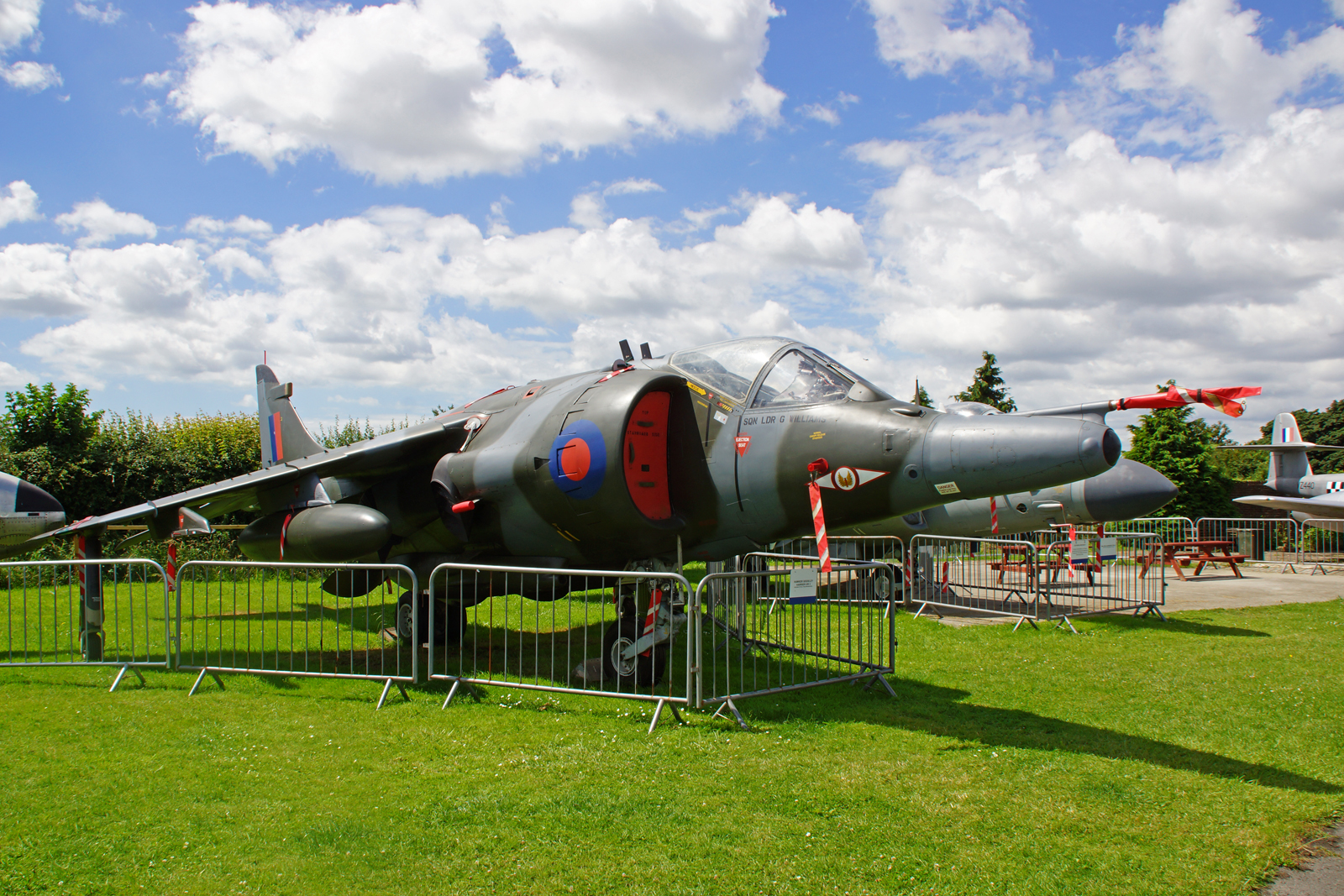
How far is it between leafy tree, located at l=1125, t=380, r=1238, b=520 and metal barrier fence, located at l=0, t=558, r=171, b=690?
29236 mm

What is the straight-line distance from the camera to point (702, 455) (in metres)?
6.64

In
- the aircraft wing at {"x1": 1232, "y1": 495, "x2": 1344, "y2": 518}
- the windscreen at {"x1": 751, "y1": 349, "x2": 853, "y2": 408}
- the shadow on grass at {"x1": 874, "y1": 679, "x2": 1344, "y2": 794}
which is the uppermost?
the windscreen at {"x1": 751, "y1": 349, "x2": 853, "y2": 408}

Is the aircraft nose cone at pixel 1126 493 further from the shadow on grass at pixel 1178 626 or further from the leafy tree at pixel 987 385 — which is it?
the leafy tree at pixel 987 385

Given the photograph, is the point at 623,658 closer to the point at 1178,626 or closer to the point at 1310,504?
the point at 1178,626

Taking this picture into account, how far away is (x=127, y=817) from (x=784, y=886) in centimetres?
343

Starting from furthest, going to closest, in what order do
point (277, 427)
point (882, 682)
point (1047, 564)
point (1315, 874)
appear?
point (277, 427) < point (1047, 564) < point (882, 682) < point (1315, 874)

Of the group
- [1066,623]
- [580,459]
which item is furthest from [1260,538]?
[580,459]

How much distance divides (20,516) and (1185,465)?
31.7 m

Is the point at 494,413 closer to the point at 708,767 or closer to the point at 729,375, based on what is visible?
the point at 729,375

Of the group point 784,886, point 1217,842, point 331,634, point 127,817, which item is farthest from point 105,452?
point 1217,842

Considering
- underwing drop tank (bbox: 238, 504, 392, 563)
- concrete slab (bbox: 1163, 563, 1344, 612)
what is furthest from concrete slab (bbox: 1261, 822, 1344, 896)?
concrete slab (bbox: 1163, 563, 1344, 612)

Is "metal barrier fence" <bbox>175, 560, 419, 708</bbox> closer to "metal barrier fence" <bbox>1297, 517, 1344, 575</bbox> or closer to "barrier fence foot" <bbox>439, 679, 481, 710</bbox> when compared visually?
"barrier fence foot" <bbox>439, 679, 481, 710</bbox>

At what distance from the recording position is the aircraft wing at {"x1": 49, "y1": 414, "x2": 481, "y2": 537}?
8203mm

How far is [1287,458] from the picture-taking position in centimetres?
2731
